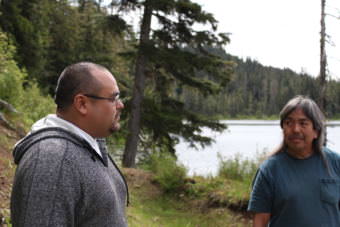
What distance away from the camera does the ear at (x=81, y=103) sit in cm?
152

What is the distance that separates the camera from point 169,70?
475 inches

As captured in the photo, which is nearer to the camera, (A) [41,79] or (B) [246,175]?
(B) [246,175]

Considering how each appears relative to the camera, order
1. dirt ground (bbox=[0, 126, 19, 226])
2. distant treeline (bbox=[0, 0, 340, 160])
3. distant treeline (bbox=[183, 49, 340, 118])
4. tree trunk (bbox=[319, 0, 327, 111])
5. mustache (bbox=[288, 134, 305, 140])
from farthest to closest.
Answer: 1. distant treeline (bbox=[183, 49, 340, 118])
2. distant treeline (bbox=[0, 0, 340, 160])
3. tree trunk (bbox=[319, 0, 327, 111])
4. dirt ground (bbox=[0, 126, 19, 226])
5. mustache (bbox=[288, 134, 305, 140])

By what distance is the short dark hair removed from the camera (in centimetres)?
153

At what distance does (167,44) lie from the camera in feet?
38.9

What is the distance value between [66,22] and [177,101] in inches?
505

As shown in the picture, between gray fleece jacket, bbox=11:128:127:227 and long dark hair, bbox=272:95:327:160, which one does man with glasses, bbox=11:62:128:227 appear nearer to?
gray fleece jacket, bbox=11:128:127:227

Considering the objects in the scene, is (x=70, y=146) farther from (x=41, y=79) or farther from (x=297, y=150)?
(x=41, y=79)

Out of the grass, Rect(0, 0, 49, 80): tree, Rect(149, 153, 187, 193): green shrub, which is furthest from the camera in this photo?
Rect(0, 0, 49, 80): tree

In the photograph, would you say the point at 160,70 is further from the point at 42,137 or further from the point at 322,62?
the point at 42,137

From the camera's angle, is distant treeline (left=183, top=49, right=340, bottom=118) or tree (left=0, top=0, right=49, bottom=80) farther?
distant treeline (left=183, top=49, right=340, bottom=118)

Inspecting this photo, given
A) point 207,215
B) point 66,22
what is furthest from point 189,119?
point 66,22

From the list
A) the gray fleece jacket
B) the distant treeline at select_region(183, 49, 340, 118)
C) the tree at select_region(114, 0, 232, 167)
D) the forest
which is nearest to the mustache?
the gray fleece jacket

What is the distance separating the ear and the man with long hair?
5.05ft
